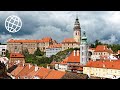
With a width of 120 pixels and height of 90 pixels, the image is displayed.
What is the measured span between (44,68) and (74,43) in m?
0.80

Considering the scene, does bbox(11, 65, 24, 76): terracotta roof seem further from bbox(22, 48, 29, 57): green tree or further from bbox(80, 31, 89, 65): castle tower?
bbox(80, 31, 89, 65): castle tower

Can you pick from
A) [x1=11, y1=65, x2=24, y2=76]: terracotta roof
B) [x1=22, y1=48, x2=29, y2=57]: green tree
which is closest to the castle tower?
[x1=22, y1=48, x2=29, y2=57]: green tree

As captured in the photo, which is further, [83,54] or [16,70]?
[83,54]

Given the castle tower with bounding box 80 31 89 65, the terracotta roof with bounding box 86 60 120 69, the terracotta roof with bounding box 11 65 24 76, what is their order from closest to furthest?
the terracotta roof with bounding box 11 65 24 76 < the terracotta roof with bounding box 86 60 120 69 < the castle tower with bounding box 80 31 89 65

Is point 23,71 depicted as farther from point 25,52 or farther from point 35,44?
point 35,44

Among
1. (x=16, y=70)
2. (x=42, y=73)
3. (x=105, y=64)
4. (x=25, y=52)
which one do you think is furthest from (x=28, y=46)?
(x=105, y=64)

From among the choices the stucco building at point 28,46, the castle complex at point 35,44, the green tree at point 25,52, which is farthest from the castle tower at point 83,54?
the green tree at point 25,52

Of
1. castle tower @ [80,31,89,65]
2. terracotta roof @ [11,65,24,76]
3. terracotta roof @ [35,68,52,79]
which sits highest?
castle tower @ [80,31,89,65]

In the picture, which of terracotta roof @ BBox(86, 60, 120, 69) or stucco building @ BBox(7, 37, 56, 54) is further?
terracotta roof @ BBox(86, 60, 120, 69)

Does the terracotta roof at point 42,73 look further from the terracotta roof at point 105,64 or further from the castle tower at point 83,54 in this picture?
the castle tower at point 83,54
